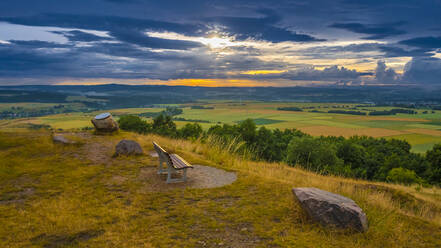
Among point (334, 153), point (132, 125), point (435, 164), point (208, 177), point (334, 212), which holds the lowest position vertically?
point (435, 164)

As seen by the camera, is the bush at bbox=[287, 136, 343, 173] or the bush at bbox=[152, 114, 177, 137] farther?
the bush at bbox=[152, 114, 177, 137]

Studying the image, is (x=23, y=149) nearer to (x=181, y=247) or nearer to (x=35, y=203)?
(x=35, y=203)

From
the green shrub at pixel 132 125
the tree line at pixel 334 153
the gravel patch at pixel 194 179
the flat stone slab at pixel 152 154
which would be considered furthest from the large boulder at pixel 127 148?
the green shrub at pixel 132 125

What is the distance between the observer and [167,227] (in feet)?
16.8

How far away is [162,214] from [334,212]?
11.6ft

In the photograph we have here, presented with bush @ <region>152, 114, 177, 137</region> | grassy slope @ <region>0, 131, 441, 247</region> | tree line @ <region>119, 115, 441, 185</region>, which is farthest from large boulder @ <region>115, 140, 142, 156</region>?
bush @ <region>152, 114, 177, 137</region>

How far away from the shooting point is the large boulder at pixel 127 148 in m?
11.0

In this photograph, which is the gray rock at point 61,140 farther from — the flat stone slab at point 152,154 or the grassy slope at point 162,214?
the flat stone slab at point 152,154

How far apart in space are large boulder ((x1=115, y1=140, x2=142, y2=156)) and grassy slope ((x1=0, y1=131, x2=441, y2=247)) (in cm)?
173

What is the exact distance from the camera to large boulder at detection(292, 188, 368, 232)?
5082 millimetres

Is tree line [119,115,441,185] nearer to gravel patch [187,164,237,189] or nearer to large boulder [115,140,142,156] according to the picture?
large boulder [115,140,142,156]

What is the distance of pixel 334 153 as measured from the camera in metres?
32.3

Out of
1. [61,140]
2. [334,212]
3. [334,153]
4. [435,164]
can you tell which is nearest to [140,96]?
[334,153]

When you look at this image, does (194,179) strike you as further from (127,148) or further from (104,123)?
(104,123)
